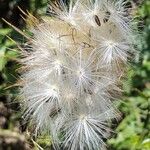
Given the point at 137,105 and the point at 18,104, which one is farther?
the point at 18,104

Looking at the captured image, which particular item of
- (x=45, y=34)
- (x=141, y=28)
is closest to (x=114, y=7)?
(x=141, y=28)

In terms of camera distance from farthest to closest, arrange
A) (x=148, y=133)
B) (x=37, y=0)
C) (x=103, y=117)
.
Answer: (x=37, y=0), (x=103, y=117), (x=148, y=133)

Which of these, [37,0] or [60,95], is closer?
[60,95]

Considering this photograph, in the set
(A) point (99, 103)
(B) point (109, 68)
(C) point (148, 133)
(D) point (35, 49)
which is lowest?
(C) point (148, 133)

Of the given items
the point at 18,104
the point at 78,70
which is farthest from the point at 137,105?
the point at 18,104

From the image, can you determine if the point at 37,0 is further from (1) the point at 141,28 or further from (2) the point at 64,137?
(2) the point at 64,137

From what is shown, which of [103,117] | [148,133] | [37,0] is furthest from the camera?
[37,0]

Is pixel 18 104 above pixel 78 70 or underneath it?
underneath

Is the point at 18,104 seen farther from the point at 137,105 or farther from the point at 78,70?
the point at 137,105
